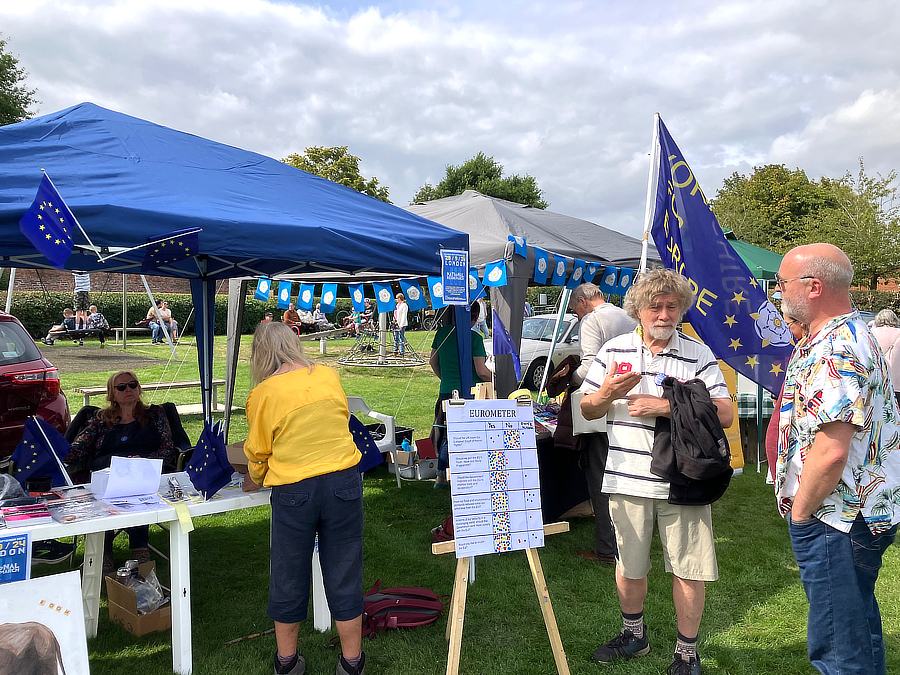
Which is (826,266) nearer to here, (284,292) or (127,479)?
(127,479)

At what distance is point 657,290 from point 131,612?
3.00m

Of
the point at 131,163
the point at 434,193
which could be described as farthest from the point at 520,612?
the point at 434,193

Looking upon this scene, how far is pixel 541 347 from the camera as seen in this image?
11.8 meters

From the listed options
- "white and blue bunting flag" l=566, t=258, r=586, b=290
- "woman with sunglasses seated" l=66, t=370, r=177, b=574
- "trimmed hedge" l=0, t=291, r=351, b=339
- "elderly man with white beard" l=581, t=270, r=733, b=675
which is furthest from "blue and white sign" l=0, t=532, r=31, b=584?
"trimmed hedge" l=0, t=291, r=351, b=339

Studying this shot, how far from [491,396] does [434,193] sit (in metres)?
43.1

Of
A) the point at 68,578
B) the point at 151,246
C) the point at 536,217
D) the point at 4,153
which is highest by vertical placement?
the point at 536,217

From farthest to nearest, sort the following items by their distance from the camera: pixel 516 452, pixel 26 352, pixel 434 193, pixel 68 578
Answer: pixel 434 193 < pixel 26 352 < pixel 516 452 < pixel 68 578

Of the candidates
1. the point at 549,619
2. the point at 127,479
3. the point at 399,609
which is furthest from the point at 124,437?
the point at 549,619

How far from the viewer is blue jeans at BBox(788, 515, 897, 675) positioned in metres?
1.87

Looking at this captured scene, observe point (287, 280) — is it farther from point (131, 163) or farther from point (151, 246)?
point (151, 246)

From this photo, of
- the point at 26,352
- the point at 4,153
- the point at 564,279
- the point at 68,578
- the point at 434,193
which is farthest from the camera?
the point at 434,193

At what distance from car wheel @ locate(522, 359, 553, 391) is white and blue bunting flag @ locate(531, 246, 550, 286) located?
585cm

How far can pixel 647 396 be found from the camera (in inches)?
101

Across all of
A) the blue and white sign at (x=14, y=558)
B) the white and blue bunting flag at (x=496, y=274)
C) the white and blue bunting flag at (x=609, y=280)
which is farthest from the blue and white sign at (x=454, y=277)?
the white and blue bunting flag at (x=609, y=280)
